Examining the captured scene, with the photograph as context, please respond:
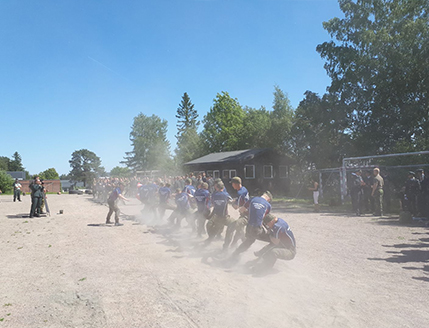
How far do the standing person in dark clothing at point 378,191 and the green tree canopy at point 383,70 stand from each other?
33.5 feet

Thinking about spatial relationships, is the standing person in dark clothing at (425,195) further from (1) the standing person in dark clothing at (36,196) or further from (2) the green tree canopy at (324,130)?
(1) the standing person in dark clothing at (36,196)

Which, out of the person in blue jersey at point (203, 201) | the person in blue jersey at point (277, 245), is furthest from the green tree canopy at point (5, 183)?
the person in blue jersey at point (277, 245)

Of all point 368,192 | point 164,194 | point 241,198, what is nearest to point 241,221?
point 241,198

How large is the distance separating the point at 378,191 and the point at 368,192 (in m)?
0.75

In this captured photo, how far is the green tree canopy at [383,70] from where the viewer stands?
21.8 m

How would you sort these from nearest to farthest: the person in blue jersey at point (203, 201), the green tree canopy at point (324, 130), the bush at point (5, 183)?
the person in blue jersey at point (203, 201), the green tree canopy at point (324, 130), the bush at point (5, 183)

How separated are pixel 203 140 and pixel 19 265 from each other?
47.0 metres

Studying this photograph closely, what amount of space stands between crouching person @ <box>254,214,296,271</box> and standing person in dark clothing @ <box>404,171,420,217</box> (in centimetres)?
841

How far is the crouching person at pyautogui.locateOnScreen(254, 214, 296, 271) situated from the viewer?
631 cm

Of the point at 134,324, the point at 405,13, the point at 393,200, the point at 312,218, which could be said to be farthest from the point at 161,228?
the point at 405,13

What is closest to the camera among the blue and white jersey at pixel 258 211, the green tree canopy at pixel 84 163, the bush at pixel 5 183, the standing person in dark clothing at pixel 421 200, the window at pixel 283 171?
the blue and white jersey at pixel 258 211

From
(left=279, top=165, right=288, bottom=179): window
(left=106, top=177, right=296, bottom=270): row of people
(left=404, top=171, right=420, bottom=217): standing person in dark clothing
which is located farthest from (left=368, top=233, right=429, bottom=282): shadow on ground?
(left=279, top=165, right=288, bottom=179): window

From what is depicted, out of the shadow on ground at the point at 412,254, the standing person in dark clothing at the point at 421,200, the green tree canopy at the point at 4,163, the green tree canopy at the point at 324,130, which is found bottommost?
the shadow on ground at the point at 412,254

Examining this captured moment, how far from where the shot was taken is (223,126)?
53938 millimetres
